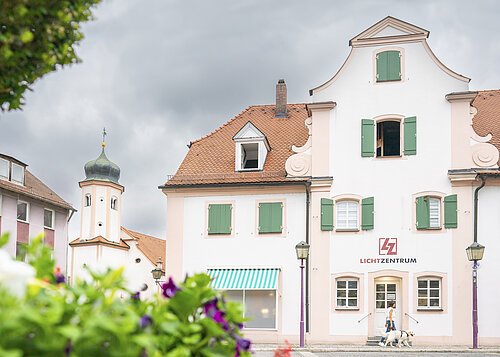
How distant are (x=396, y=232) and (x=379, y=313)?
3.07 metres

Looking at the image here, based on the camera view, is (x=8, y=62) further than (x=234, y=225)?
No

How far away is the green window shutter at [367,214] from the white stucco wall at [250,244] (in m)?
2.33

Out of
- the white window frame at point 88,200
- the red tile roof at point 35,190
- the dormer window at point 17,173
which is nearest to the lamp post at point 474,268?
the red tile roof at point 35,190

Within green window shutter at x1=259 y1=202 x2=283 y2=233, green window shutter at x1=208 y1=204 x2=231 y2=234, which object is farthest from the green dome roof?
green window shutter at x1=259 y1=202 x2=283 y2=233

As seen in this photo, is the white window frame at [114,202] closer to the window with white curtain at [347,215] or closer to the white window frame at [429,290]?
the window with white curtain at [347,215]

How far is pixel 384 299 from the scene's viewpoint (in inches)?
1088

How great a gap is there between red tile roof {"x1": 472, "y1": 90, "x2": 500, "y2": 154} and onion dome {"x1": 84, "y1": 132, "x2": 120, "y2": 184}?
48123mm

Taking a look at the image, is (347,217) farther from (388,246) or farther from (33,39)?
(33,39)

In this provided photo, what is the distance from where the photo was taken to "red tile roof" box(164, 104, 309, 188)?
29.9 m

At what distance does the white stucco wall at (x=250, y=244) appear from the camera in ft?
92.5

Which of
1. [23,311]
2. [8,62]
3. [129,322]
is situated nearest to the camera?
[23,311]

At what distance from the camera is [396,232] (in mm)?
27672

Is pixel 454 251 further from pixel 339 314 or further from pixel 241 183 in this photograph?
pixel 241 183

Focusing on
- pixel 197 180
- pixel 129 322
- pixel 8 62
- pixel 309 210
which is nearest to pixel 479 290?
pixel 309 210
